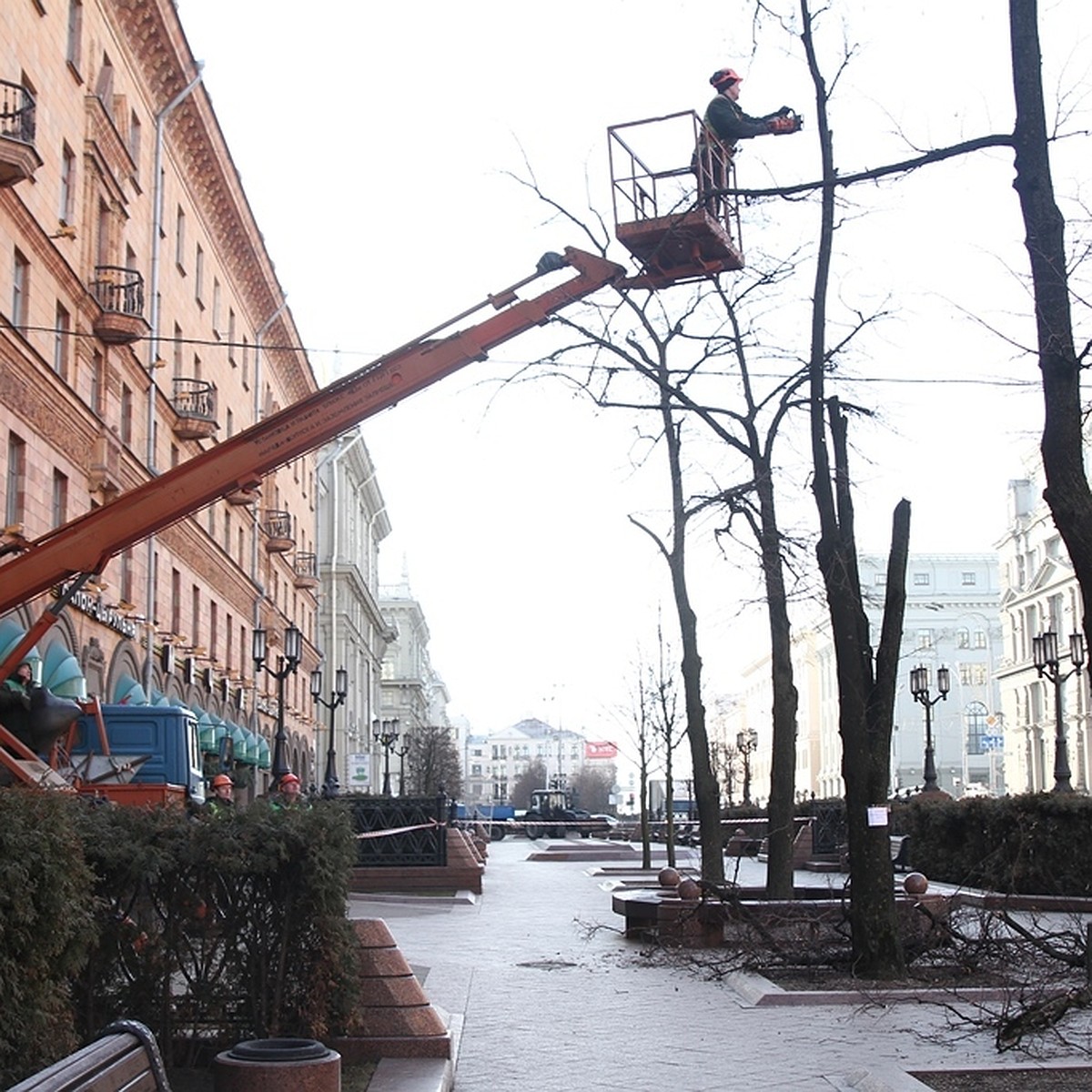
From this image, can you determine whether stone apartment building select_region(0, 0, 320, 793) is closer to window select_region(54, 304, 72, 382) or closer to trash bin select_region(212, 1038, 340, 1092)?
window select_region(54, 304, 72, 382)

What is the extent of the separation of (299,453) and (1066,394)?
1095cm

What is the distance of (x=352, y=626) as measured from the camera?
9406 centimetres

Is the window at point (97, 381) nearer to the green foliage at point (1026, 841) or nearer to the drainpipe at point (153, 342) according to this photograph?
the drainpipe at point (153, 342)

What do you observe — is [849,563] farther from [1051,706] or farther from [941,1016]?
[1051,706]

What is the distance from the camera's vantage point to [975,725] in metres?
129

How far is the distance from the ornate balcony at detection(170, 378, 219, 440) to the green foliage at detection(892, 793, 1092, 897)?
2215 centimetres

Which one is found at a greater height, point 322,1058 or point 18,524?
point 18,524

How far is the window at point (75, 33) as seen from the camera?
105 ft

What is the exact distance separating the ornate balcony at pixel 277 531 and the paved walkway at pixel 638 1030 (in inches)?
1677

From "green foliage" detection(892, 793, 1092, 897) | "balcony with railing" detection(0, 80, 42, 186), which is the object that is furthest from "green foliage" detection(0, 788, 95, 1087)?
"balcony with railing" detection(0, 80, 42, 186)

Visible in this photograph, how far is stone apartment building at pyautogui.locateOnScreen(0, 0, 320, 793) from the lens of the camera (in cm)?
2847

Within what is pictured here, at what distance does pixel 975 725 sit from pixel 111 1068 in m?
130

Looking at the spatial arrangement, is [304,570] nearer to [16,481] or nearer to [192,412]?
[192,412]

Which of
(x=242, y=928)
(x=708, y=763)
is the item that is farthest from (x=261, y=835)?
(x=708, y=763)
